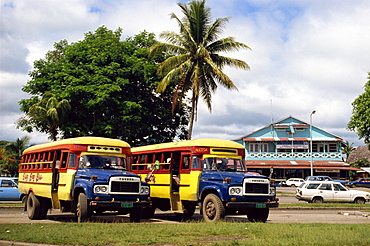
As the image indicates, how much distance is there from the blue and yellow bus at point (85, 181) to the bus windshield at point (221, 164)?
237 cm

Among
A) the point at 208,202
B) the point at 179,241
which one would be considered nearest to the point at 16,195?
the point at 208,202

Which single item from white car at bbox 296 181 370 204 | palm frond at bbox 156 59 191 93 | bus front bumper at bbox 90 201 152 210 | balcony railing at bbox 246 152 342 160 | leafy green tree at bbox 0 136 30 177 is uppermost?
palm frond at bbox 156 59 191 93

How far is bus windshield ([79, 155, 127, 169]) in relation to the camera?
15.3 m

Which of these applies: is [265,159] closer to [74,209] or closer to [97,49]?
[97,49]

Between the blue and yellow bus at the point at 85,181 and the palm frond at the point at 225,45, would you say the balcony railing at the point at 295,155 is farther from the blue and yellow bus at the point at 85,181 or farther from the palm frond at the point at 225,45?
the blue and yellow bus at the point at 85,181

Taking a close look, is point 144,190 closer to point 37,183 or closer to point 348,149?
point 37,183

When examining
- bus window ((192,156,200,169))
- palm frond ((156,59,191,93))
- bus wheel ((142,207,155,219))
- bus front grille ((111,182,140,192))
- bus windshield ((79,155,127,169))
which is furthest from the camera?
palm frond ((156,59,191,93))

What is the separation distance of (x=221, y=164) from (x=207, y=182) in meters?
0.94

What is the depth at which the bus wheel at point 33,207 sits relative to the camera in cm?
1656

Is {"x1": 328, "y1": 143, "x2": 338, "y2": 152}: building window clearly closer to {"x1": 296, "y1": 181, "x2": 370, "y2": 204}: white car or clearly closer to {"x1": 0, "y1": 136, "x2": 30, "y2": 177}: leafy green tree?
{"x1": 296, "y1": 181, "x2": 370, "y2": 204}: white car

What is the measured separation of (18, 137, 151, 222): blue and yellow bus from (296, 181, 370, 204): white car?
16.0 m

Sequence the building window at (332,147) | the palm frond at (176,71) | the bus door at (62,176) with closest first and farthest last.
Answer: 1. the bus door at (62,176)
2. the palm frond at (176,71)
3. the building window at (332,147)

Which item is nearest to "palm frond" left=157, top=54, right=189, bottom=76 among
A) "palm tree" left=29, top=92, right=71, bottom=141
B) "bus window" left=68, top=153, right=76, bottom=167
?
"palm tree" left=29, top=92, right=71, bottom=141

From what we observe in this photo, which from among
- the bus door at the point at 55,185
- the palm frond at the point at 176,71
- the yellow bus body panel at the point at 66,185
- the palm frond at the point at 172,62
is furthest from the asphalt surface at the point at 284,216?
the palm frond at the point at 172,62
